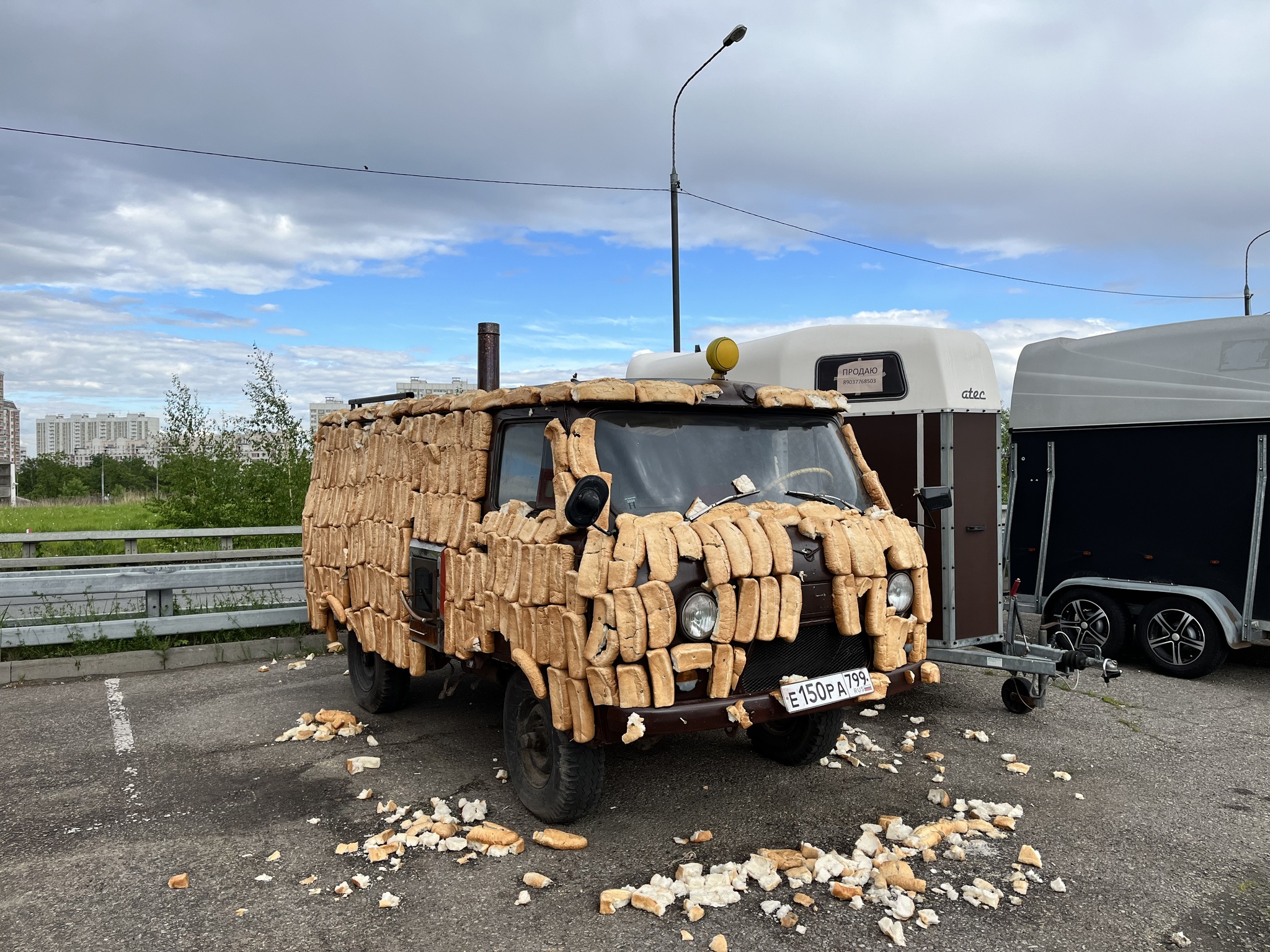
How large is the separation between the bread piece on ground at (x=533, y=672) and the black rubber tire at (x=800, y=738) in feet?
5.00

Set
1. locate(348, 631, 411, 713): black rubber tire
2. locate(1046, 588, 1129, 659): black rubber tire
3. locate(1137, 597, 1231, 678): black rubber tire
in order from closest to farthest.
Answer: locate(348, 631, 411, 713): black rubber tire < locate(1137, 597, 1231, 678): black rubber tire < locate(1046, 588, 1129, 659): black rubber tire

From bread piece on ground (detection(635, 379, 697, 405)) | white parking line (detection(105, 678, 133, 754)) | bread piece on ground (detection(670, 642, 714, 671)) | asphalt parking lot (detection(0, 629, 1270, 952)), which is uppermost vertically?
bread piece on ground (detection(635, 379, 697, 405))

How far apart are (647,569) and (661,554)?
94 millimetres

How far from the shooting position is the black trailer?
7.90 metres

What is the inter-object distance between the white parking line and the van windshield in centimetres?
397

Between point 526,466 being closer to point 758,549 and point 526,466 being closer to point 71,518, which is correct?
point 758,549

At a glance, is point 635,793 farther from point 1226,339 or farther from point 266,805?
point 1226,339

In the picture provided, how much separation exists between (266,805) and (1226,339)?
8.58 metres

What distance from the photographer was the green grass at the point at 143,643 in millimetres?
7996

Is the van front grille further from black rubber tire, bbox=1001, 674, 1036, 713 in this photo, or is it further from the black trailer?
the black trailer

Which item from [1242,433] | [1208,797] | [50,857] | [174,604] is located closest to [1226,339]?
[1242,433]

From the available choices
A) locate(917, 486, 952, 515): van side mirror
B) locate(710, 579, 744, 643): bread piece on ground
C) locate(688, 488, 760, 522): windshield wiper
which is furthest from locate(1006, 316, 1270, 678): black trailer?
locate(710, 579, 744, 643): bread piece on ground

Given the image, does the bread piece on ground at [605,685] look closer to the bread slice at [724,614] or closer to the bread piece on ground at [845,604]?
the bread slice at [724,614]

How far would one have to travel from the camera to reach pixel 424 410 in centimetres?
578
